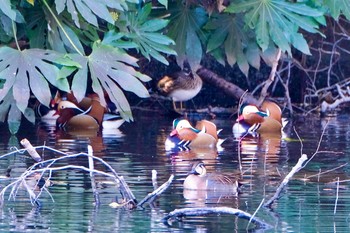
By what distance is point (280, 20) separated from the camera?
10055 millimetres

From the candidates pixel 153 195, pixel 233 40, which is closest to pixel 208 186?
pixel 153 195

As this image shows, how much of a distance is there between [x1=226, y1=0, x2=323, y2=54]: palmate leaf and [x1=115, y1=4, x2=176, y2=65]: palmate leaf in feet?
2.60

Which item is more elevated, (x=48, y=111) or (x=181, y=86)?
(x=181, y=86)

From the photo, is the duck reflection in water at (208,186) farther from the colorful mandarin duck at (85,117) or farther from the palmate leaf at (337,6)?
the colorful mandarin duck at (85,117)

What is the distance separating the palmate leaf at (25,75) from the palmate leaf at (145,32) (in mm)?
977

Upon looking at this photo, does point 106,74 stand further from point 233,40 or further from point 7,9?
point 233,40

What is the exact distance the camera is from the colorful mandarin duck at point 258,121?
13.4 metres

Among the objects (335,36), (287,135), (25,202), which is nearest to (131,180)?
(25,202)

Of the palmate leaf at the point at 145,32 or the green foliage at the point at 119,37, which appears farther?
the palmate leaf at the point at 145,32

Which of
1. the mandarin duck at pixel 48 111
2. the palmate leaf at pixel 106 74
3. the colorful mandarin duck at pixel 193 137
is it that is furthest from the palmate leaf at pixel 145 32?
the mandarin duck at pixel 48 111

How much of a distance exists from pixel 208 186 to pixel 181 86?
281 inches

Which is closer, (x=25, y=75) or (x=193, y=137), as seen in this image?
(x=25, y=75)

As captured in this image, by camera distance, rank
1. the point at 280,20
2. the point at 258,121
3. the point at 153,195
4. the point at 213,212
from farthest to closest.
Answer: the point at 258,121, the point at 280,20, the point at 153,195, the point at 213,212

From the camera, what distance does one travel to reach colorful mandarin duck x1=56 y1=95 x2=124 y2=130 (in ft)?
46.2
